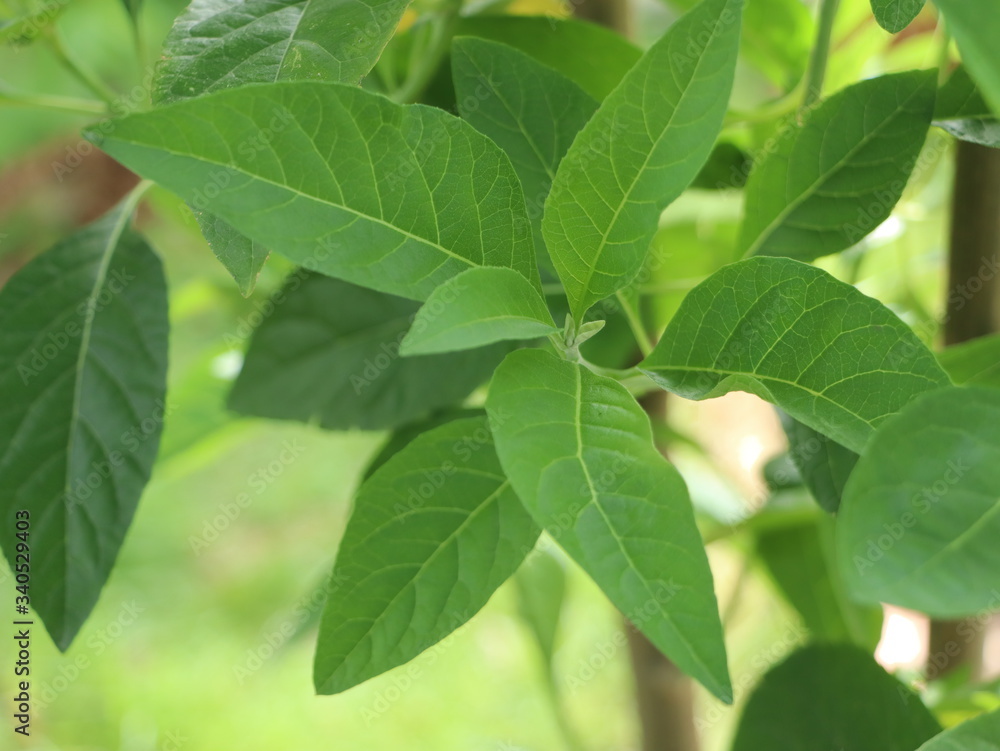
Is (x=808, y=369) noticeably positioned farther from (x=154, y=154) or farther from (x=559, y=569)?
(x=559, y=569)

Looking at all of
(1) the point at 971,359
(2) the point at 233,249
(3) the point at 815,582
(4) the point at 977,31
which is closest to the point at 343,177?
(2) the point at 233,249

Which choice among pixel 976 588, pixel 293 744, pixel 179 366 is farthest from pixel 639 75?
pixel 179 366

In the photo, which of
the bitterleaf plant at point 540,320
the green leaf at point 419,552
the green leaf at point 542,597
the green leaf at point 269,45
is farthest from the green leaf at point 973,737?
the green leaf at point 542,597

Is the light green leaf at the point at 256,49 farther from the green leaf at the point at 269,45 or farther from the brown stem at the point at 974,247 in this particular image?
the brown stem at the point at 974,247

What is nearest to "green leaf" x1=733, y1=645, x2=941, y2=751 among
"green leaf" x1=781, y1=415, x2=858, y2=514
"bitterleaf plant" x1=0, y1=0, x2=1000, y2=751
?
"bitterleaf plant" x1=0, y1=0, x2=1000, y2=751

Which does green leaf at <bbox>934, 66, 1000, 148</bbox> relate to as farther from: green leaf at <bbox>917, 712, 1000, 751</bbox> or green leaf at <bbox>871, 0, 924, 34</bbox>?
green leaf at <bbox>917, 712, 1000, 751</bbox>

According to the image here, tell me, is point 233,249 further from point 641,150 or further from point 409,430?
point 409,430
